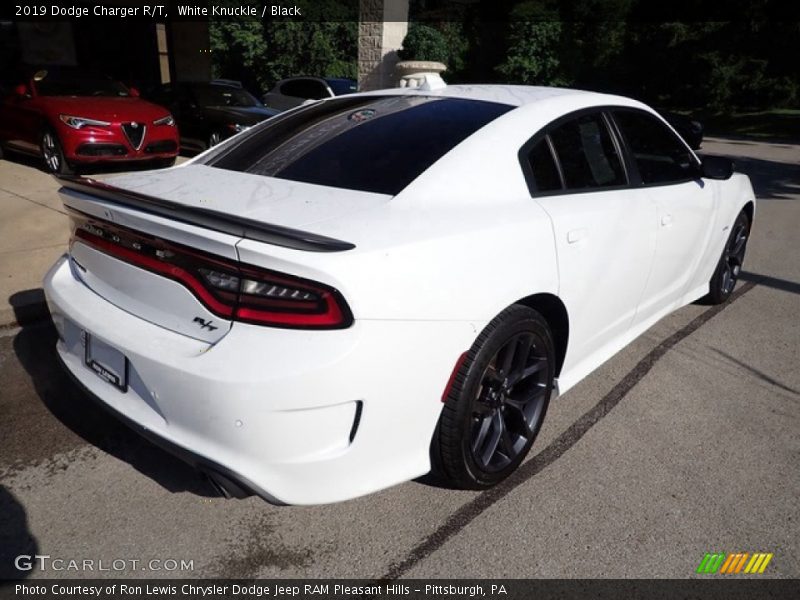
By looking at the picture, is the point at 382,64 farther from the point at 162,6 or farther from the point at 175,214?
the point at 175,214

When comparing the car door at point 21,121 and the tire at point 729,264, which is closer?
the tire at point 729,264

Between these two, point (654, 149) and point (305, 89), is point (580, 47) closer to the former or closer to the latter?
point (305, 89)

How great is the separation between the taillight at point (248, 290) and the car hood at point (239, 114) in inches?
324

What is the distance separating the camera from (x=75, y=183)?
251 cm

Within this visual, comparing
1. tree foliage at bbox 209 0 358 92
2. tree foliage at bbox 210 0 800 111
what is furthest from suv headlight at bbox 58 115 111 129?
tree foliage at bbox 209 0 358 92

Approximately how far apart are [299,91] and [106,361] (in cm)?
1351

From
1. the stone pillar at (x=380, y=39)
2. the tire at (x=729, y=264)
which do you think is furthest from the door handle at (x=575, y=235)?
the stone pillar at (x=380, y=39)

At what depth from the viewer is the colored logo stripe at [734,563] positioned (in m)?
2.25

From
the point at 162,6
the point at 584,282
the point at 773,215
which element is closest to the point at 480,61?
the point at 162,6

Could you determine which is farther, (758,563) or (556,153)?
(556,153)

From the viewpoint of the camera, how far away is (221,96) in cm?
1105

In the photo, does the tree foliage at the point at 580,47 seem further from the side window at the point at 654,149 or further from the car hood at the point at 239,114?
the side window at the point at 654,149

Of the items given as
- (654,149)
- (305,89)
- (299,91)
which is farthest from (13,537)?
(299,91)

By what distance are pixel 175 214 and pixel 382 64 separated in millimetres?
16709
